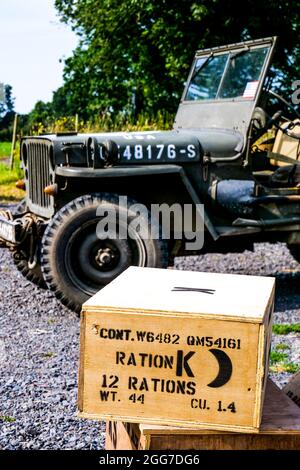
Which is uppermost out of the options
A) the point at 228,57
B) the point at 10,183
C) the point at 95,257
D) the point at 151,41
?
the point at 151,41

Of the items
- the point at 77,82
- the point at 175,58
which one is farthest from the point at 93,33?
the point at 175,58

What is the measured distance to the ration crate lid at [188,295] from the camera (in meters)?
2.61

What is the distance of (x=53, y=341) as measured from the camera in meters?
5.48

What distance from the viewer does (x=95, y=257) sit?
6.20m

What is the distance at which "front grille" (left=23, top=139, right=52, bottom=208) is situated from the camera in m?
6.70

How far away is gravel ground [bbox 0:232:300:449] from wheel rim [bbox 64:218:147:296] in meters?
0.31

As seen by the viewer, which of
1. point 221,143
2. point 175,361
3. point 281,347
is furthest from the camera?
point 221,143

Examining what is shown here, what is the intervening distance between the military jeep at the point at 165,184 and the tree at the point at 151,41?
29.8 ft

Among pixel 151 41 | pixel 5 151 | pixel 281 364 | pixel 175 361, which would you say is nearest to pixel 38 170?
pixel 281 364

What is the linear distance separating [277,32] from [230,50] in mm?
13054

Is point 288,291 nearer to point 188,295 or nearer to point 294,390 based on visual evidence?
point 294,390

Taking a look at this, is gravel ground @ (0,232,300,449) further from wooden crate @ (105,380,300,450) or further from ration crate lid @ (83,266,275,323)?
wooden crate @ (105,380,300,450)

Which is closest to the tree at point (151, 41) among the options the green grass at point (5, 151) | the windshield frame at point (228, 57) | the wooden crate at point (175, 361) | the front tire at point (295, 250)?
the green grass at point (5, 151)
